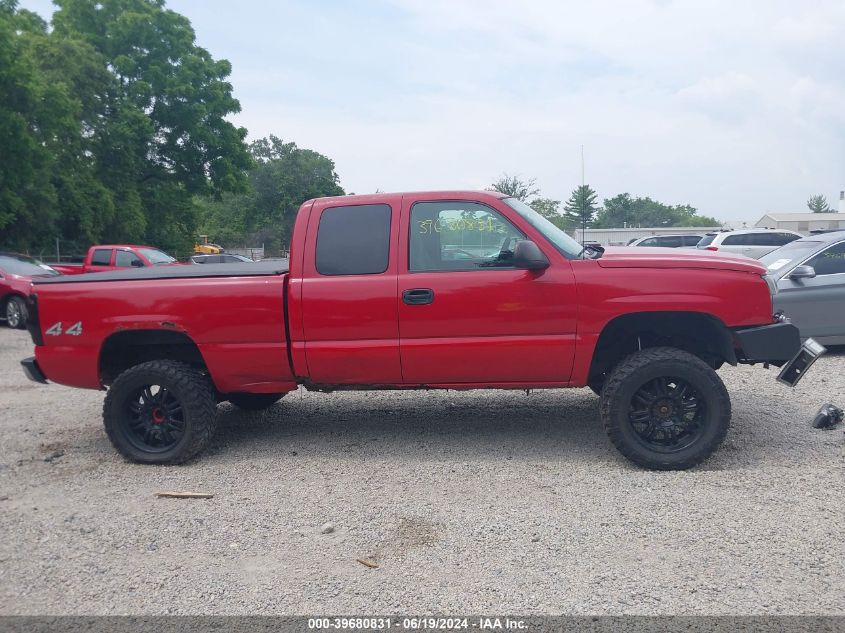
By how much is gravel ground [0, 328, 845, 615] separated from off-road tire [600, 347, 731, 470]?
13 centimetres

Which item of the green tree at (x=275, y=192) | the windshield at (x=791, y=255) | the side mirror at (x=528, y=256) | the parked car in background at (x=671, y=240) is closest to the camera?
the side mirror at (x=528, y=256)

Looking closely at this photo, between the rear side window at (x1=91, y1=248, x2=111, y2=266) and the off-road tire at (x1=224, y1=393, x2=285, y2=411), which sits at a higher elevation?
the rear side window at (x1=91, y1=248, x2=111, y2=266)

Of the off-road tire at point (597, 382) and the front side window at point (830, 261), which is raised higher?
the front side window at point (830, 261)

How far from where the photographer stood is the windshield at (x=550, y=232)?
5.05 m

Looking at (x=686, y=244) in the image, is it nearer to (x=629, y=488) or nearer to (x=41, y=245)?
(x=629, y=488)

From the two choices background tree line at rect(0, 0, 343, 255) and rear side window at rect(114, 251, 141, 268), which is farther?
background tree line at rect(0, 0, 343, 255)

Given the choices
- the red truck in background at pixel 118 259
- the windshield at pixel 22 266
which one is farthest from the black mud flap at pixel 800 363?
the red truck in background at pixel 118 259

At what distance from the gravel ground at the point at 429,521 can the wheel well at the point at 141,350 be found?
697 mm

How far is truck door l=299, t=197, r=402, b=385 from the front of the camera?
503cm

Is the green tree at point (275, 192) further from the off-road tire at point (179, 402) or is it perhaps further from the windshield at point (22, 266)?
the off-road tire at point (179, 402)

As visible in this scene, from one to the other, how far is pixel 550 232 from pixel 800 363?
Result: 1.93 m

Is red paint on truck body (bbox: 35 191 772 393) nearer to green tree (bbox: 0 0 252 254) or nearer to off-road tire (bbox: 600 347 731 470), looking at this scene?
off-road tire (bbox: 600 347 731 470)

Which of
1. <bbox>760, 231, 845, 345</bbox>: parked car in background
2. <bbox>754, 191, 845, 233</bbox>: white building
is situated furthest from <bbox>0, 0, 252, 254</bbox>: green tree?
<bbox>754, 191, 845, 233</bbox>: white building

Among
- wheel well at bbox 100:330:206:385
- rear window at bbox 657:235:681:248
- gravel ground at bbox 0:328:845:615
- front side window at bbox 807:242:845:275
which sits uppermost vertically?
rear window at bbox 657:235:681:248
